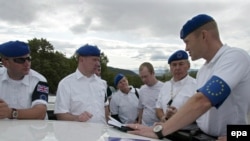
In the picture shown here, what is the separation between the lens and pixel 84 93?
382 cm

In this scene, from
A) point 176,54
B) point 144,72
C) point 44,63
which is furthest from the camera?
point 44,63

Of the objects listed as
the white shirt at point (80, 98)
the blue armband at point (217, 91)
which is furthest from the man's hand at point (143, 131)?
the white shirt at point (80, 98)

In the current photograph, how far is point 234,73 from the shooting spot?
6.98 ft

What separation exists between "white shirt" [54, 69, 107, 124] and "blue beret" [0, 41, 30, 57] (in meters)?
0.73

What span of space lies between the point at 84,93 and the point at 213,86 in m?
2.04

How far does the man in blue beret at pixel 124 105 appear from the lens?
5.82 metres

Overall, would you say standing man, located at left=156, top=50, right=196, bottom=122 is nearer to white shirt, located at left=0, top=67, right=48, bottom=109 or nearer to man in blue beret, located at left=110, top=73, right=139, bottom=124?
man in blue beret, located at left=110, top=73, right=139, bottom=124

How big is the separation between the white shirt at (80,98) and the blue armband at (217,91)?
5.85 ft

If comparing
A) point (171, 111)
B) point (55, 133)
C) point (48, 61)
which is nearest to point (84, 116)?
point (171, 111)

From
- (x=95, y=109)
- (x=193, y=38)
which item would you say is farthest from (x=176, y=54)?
(x=193, y=38)

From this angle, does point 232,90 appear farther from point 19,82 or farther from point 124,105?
point 124,105

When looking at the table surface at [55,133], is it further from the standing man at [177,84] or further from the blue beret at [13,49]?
the standing man at [177,84]

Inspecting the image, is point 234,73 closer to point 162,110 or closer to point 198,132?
point 198,132

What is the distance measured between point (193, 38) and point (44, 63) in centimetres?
4130
